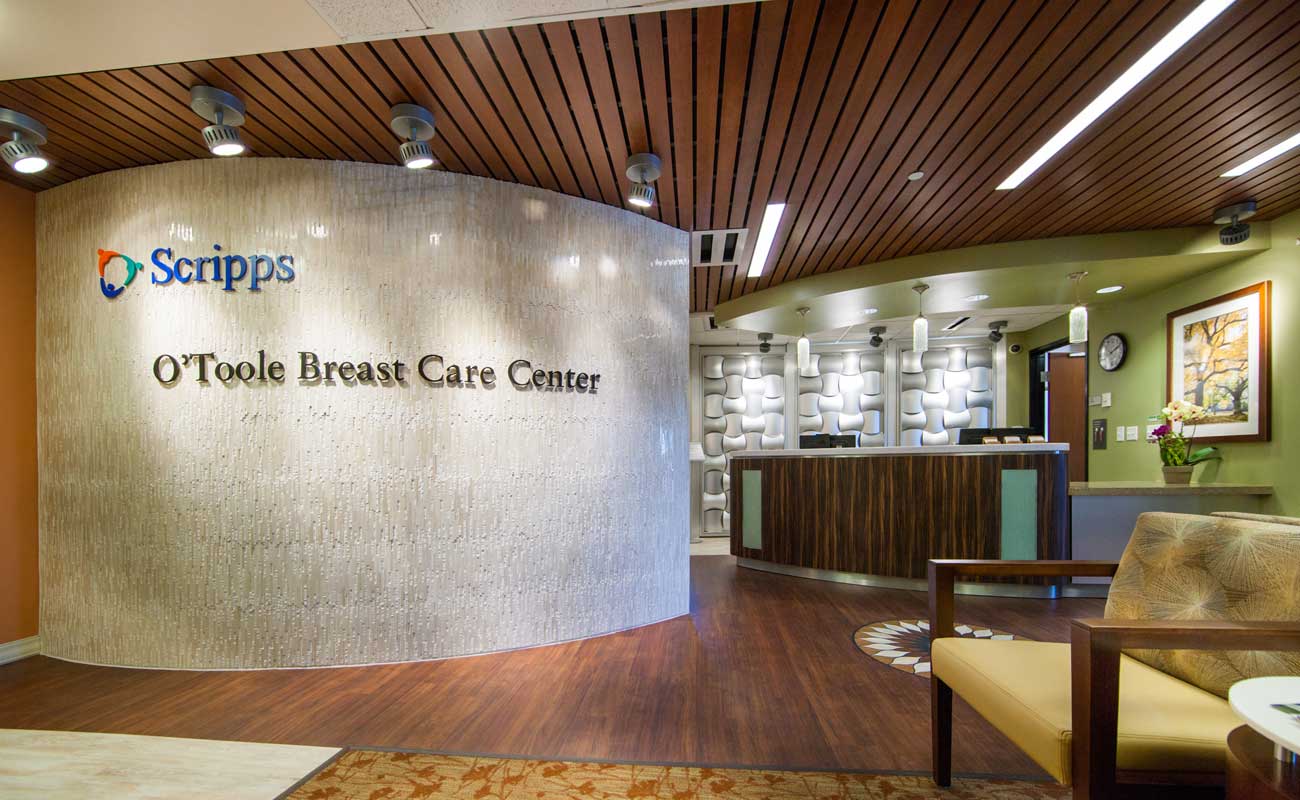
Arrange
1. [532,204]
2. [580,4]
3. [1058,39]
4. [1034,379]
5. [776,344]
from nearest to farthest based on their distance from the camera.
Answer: [580,4] < [1058,39] < [532,204] < [1034,379] < [776,344]

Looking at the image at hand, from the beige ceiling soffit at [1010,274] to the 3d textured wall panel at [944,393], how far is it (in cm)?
215

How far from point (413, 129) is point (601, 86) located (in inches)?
39.5

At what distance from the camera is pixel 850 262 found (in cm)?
579

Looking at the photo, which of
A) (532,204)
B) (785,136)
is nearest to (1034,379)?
(785,136)

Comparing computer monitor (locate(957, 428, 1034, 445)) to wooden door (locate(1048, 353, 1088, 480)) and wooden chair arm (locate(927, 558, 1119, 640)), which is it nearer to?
wooden door (locate(1048, 353, 1088, 480))

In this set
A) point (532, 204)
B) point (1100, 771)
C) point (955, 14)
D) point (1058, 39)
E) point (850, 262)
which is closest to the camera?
point (1100, 771)

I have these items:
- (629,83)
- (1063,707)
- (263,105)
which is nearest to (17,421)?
(263,105)

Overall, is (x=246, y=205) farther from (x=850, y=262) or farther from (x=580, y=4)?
(x=850, y=262)

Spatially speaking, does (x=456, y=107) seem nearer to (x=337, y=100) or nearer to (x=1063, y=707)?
(x=337, y=100)

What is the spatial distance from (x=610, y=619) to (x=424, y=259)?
2.66 metres

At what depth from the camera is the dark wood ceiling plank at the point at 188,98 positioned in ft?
8.61

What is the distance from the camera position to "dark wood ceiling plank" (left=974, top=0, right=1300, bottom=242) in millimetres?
2514

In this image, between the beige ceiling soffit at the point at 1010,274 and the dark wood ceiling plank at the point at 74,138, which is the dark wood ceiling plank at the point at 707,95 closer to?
the beige ceiling soffit at the point at 1010,274

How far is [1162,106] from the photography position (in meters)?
3.05
